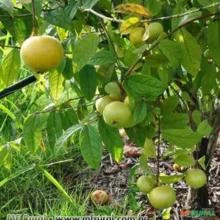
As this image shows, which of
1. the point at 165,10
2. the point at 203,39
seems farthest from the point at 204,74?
the point at 165,10

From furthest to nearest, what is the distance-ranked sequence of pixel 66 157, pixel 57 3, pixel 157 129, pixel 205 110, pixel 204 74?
pixel 66 157 → pixel 205 110 → pixel 204 74 → pixel 157 129 → pixel 57 3

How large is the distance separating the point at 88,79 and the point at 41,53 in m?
0.39

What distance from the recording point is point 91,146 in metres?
1.15

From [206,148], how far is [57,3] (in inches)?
44.9

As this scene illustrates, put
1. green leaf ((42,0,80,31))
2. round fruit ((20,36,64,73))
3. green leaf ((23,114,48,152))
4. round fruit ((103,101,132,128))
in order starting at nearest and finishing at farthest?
round fruit ((20,36,64,73)) → round fruit ((103,101,132,128)) → green leaf ((42,0,80,31)) → green leaf ((23,114,48,152))

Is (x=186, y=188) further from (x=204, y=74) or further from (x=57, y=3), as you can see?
(x=57, y=3)

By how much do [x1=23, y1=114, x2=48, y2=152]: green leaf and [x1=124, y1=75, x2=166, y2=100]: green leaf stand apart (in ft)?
1.60

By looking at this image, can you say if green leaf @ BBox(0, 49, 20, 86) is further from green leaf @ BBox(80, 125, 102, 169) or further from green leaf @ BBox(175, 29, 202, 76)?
green leaf @ BBox(175, 29, 202, 76)

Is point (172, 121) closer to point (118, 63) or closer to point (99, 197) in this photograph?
point (118, 63)

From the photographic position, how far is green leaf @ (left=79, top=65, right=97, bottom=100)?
119cm

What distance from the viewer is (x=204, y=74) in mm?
1395

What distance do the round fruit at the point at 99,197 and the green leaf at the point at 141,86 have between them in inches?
65.1

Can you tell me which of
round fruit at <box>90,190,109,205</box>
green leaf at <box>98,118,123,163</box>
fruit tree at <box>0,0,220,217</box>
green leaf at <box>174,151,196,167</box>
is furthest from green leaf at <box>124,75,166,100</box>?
round fruit at <box>90,190,109,205</box>

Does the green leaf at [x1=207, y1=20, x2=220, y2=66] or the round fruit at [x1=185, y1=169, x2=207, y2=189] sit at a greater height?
the green leaf at [x1=207, y1=20, x2=220, y2=66]
